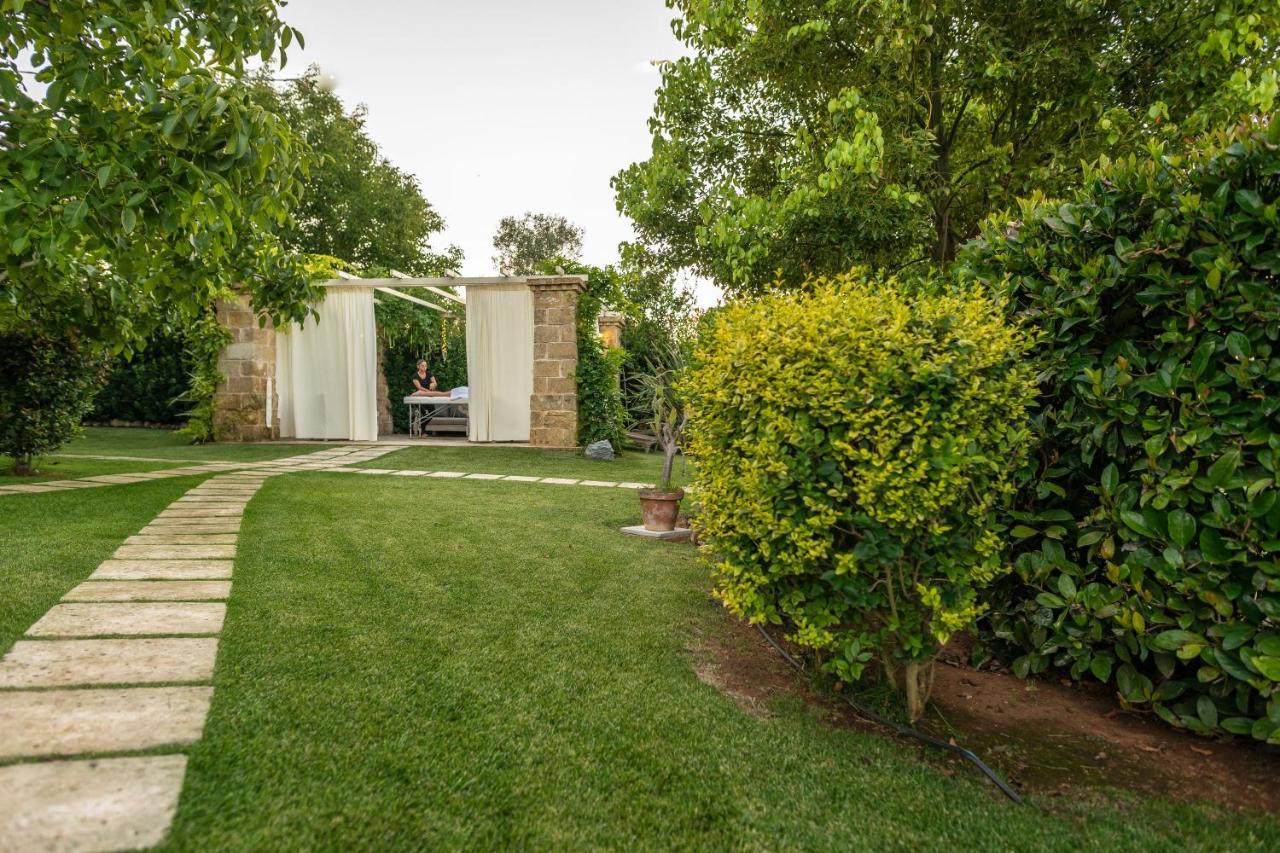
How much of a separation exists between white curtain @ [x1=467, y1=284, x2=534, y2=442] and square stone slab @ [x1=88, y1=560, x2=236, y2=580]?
7.22 meters

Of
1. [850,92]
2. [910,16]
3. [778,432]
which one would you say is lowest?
[778,432]

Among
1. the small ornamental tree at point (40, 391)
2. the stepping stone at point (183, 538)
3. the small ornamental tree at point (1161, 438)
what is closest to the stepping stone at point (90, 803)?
the small ornamental tree at point (1161, 438)

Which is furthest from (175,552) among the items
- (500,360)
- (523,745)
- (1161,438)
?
(500,360)

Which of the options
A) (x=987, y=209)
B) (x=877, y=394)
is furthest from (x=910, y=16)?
(x=877, y=394)

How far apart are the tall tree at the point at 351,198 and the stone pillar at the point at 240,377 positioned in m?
10.7

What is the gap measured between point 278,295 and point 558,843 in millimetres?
4485

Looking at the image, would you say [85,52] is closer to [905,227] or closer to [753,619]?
[753,619]

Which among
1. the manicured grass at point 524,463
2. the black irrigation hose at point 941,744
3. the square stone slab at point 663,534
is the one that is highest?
the manicured grass at point 524,463

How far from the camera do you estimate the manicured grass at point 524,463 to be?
7.71 meters

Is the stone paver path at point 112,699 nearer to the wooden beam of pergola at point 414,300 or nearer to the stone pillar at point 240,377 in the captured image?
the stone pillar at point 240,377

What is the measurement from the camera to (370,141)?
942 inches

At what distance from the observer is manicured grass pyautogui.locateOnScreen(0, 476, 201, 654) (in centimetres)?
258

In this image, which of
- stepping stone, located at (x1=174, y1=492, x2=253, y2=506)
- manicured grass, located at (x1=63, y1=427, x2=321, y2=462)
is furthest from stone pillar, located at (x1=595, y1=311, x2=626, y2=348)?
Result: stepping stone, located at (x1=174, y1=492, x2=253, y2=506)

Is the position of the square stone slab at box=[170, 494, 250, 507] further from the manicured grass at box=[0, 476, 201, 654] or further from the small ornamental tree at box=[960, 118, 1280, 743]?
the small ornamental tree at box=[960, 118, 1280, 743]
